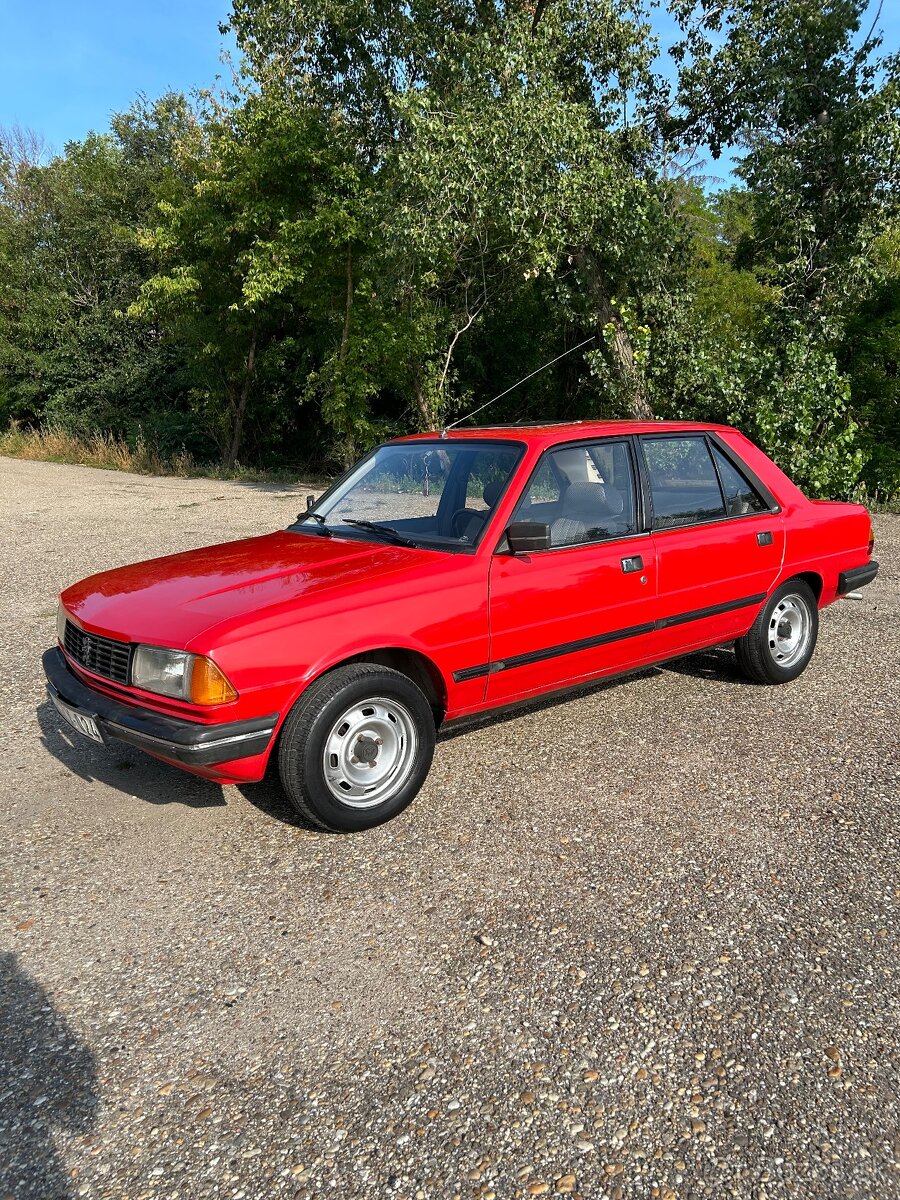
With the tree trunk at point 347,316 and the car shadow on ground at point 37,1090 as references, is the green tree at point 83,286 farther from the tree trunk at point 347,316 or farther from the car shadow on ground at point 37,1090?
the car shadow on ground at point 37,1090

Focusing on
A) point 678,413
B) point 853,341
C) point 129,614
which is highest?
point 853,341

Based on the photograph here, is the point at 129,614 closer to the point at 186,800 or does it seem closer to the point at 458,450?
the point at 186,800

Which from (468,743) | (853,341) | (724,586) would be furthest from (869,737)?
(853,341)

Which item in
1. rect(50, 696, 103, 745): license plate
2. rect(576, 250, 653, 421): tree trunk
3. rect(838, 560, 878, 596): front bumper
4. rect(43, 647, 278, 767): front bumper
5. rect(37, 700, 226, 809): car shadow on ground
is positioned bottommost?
rect(37, 700, 226, 809): car shadow on ground

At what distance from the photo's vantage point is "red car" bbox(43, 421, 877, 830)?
10.9 ft

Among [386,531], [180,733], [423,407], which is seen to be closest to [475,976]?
[180,733]

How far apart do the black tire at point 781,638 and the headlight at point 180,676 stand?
10.9 feet

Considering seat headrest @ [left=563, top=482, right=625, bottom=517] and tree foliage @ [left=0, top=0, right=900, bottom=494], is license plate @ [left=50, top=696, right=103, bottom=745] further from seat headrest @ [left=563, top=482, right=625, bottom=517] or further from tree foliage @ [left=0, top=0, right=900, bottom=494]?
tree foliage @ [left=0, top=0, right=900, bottom=494]

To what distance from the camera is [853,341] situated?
45.2ft

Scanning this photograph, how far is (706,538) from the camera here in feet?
15.6

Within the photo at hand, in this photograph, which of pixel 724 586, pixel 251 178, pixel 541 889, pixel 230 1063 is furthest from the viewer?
pixel 251 178

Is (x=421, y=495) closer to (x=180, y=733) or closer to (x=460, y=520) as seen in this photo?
(x=460, y=520)

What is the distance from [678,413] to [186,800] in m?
10.6

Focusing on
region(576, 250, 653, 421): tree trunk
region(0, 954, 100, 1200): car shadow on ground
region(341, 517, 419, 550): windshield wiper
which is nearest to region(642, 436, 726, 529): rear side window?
region(341, 517, 419, 550): windshield wiper
